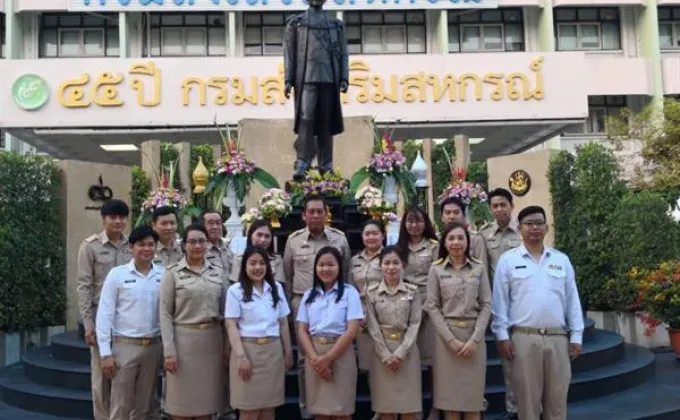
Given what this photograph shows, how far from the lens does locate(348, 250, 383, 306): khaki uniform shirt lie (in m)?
4.23

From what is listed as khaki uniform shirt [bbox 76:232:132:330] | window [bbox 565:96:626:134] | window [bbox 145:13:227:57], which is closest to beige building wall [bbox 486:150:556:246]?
khaki uniform shirt [bbox 76:232:132:330]

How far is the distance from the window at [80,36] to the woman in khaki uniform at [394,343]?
17.4 m

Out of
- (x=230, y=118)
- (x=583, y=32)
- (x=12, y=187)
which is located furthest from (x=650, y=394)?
(x=583, y=32)

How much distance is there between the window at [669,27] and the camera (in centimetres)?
2019

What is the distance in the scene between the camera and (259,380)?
370cm

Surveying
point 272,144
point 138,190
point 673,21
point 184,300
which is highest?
point 673,21

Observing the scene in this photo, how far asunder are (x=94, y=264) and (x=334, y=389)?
1.82m

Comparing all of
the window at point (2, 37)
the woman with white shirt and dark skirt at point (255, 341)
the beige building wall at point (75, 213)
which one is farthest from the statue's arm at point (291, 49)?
the window at point (2, 37)

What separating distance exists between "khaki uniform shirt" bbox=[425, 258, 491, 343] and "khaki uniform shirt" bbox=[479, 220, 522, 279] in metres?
1.18

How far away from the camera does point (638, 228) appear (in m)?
8.24

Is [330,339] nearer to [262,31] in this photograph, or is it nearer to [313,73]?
[313,73]

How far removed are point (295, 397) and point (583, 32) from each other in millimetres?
18318

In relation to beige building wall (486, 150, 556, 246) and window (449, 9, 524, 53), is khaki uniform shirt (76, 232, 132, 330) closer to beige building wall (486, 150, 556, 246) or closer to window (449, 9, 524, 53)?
beige building wall (486, 150, 556, 246)

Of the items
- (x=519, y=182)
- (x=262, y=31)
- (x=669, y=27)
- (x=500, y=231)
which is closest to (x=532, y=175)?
(x=519, y=182)
